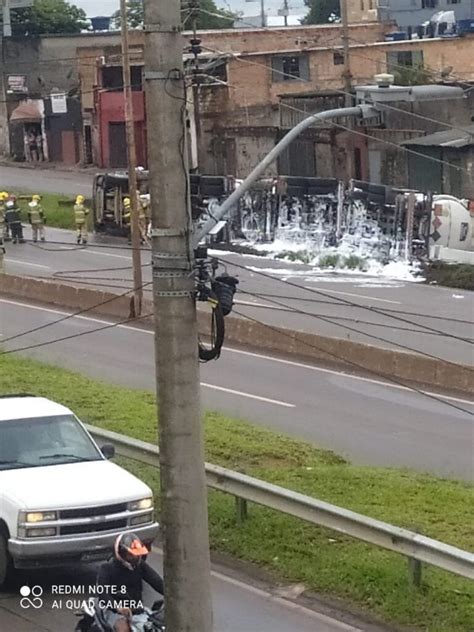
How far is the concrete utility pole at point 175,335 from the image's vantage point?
9.33 metres

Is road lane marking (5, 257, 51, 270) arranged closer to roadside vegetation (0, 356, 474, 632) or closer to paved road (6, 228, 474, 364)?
paved road (6, 228, 474, 364)

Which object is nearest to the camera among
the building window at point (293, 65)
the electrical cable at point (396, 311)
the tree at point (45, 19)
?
the electrical cable at point (396, 311)

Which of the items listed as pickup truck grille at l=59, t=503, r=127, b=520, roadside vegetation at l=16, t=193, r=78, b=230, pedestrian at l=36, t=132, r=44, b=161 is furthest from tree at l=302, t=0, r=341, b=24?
pickup truck grille at l=59, t=503, r=127, b=520

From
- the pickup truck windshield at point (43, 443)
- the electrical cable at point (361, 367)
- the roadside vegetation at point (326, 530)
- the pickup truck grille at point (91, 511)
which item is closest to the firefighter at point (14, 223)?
the electrical cable at point (361, 367)

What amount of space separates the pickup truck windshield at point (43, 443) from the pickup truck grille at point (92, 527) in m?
1.10

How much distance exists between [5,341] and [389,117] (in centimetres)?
2634

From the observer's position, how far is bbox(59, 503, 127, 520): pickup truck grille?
1229cm

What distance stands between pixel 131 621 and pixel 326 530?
470 centimetres

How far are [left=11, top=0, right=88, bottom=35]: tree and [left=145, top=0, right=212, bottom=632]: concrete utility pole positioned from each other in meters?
85.3

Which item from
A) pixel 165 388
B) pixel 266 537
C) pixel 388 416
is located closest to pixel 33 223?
pixel 388 416

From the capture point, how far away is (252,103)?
65.6 m

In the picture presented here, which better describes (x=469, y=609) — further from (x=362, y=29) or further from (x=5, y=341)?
(x=362, y=29)

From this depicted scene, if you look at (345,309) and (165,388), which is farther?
(345,309)

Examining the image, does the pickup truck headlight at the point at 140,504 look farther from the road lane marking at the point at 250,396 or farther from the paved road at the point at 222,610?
the road lane marking at the point at 250,396
